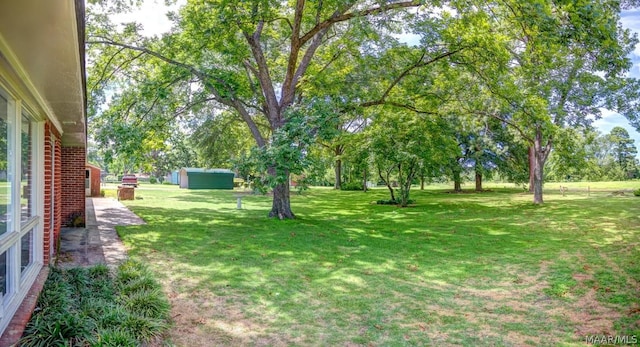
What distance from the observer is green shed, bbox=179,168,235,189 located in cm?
3538

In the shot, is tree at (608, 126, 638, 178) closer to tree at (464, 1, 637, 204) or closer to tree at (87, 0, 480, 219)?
tree at (464, 1, 637, 204)

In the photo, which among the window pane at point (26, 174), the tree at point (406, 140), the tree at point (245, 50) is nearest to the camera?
the window pane at point (26, 174)

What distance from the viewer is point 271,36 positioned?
588 inches

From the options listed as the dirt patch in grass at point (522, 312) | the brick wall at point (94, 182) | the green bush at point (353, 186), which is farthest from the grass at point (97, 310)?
the green bush at point (353, 186)

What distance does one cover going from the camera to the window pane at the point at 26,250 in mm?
4340

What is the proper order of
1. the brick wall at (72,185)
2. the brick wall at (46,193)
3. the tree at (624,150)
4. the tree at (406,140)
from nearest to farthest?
the brick wall at (46,193) < the brick wall at (72,185) < the tree at (406,140) < the tree at (624,150)

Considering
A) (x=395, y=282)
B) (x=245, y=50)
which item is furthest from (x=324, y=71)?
(x=395, y=282)

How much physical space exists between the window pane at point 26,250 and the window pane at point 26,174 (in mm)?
242

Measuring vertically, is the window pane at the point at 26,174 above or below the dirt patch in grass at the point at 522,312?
above

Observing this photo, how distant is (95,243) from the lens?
8.84 m

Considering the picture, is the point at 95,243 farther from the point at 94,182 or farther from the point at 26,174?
the point at 94,182

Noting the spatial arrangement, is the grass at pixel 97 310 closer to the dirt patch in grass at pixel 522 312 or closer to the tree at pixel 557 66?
the dirt patch in grass at pixel 522 312

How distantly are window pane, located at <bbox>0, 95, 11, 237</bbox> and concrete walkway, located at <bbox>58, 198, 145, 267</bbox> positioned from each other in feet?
11.9

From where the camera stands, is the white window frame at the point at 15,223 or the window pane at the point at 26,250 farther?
the window pane at the point at 26,250
